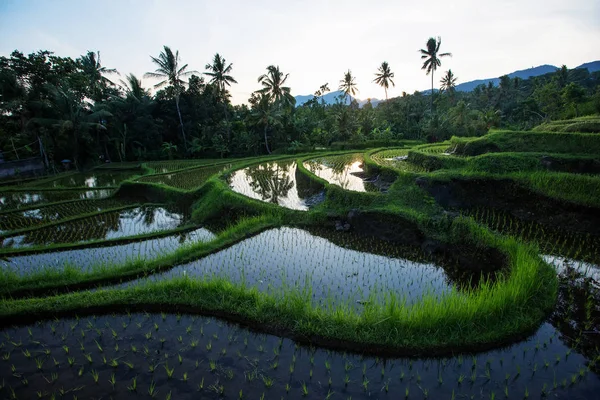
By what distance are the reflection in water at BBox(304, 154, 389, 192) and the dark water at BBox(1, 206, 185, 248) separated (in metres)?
5.93

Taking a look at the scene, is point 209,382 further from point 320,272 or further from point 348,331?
point 320,272

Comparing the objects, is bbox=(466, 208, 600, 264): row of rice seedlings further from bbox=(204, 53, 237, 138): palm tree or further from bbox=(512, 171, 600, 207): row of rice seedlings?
bbox=(204, 53, 237, 138): palm tree

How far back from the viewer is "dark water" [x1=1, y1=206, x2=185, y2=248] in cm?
795

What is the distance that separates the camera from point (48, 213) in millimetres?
10250

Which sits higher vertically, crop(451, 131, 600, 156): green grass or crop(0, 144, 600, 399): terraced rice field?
crop(451, 131, 600, 156): green grass

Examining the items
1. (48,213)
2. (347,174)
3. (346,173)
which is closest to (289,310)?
(347,174)

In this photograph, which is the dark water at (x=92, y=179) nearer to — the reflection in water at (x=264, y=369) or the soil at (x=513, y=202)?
the reflection in water at (x=264, y=369)

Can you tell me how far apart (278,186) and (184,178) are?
18.0 ft

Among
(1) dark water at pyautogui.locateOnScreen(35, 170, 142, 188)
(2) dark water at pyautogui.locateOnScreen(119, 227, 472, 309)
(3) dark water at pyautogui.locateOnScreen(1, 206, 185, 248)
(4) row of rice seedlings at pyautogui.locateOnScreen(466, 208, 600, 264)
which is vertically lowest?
(4) row of rice seedlings at pyautogui.locateOnScreen(466, 208, 600, 264)

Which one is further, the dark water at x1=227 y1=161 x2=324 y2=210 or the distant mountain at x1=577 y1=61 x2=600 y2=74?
the distant mountain at x1=577 y1=61 x2=600 y2=74

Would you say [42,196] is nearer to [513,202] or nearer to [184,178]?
[184,178]

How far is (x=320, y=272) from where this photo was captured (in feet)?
18.7

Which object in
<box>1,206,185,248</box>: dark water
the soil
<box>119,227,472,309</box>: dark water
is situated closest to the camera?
<box>119,227,472,309</box>: dark water

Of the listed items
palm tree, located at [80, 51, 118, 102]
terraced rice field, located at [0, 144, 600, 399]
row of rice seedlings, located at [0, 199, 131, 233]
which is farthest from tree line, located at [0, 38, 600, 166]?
terraced rice field, located at [0, 144, 600, 399]
